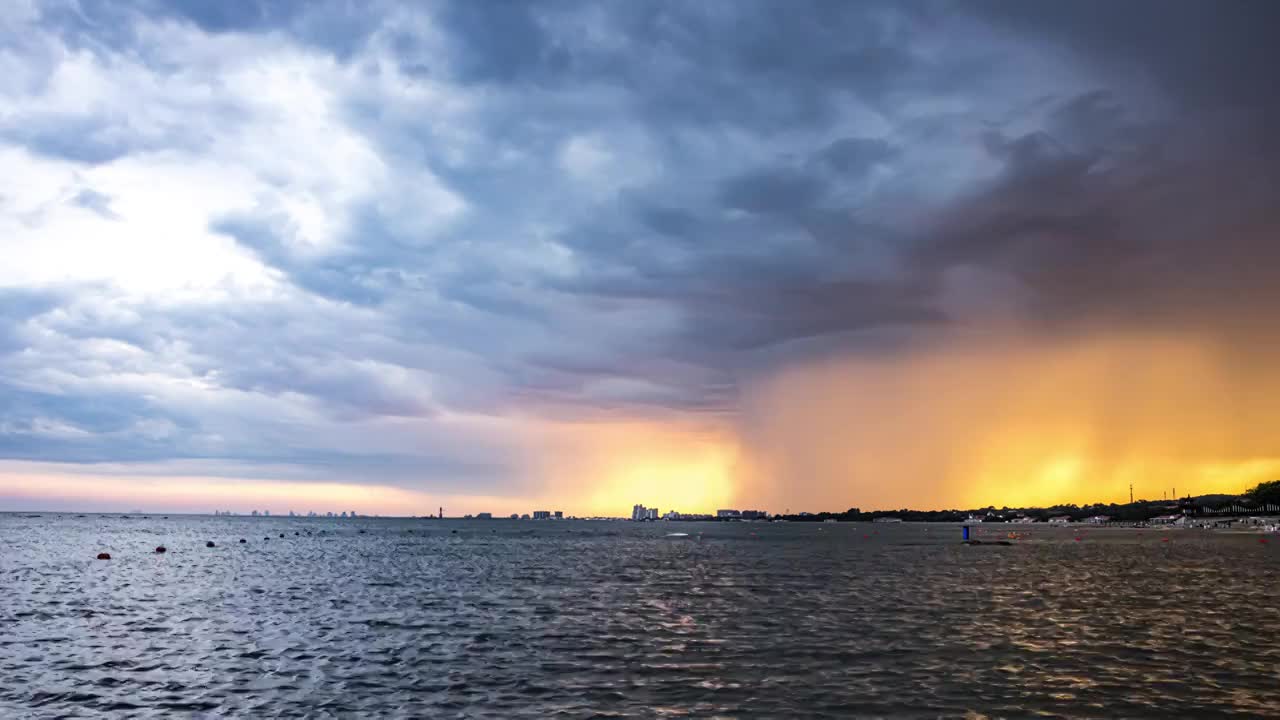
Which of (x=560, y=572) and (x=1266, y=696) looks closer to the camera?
(x=1266, y=696)

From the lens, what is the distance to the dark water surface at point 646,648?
96.5 feet

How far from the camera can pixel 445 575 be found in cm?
9581

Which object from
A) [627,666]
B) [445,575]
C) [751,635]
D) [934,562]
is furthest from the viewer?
[934,562]

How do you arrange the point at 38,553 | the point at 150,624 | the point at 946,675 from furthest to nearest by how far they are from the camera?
the point at 38,553, the point at 150,624, the point at 946,675

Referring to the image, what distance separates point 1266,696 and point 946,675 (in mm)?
10963

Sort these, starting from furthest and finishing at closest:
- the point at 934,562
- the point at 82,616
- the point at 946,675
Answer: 1. the point at 934,562
2. the point at 82,616
3. the point at 946,675

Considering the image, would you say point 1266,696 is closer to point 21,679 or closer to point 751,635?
point 751,635

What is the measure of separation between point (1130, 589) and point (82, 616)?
8374 centimetres

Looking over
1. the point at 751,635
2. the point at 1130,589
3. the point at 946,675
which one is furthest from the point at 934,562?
the point at 946,675

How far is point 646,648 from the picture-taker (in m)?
41.1

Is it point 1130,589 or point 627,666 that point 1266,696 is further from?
point 1130,589

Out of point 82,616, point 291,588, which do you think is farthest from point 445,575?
point 82,616

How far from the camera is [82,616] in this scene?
54.6 m

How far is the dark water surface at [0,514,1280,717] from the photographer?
2942 cm
